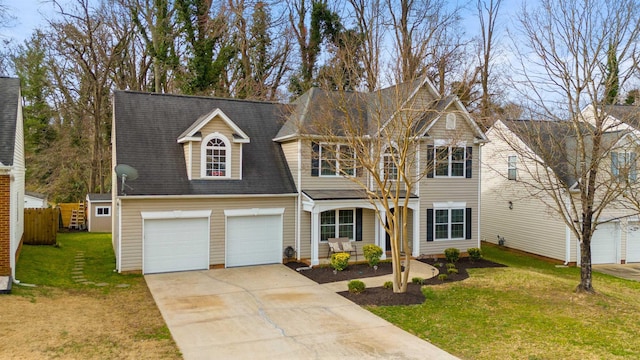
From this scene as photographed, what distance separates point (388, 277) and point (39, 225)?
15241 mm

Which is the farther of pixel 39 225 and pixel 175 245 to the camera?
pixel 39 225

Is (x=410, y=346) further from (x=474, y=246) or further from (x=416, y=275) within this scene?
(x=474, y=246)

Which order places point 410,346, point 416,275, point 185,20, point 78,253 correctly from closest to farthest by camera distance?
point 410,346 < point 416,275 < point 78,253 < point 185,20

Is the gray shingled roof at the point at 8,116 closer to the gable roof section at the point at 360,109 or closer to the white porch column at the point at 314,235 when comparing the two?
the gable roof section at the point at 360,109

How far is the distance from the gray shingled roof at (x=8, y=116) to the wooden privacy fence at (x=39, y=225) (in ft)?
21.8

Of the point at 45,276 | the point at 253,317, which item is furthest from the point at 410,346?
the point at 45,276

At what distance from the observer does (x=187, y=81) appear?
25.7 metres

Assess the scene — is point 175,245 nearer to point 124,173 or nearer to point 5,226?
point 124,173

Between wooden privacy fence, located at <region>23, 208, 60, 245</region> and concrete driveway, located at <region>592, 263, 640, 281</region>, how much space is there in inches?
927

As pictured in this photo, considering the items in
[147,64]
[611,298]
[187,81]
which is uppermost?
[147,64]

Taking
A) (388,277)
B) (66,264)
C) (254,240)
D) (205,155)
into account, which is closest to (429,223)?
(388,277)

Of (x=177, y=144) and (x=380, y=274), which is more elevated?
(x=177, y=144)

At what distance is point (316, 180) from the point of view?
679 inches

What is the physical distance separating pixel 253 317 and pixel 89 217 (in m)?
19.4
